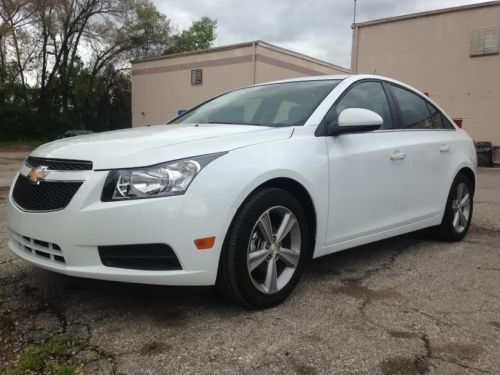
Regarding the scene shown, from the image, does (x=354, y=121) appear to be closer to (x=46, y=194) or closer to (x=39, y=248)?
(x=46, y=194)

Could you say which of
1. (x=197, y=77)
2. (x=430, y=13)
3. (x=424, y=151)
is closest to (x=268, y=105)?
(x=424, y=151)

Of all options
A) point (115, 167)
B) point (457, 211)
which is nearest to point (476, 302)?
point (457, 211)

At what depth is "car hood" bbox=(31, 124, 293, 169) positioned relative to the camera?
2.49 meters

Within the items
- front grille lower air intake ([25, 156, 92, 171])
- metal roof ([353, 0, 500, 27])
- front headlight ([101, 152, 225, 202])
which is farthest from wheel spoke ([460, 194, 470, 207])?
metal roof ([353, 0, 500, 27])

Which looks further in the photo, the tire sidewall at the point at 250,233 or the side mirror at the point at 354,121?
the side mirror at the point at 354,121

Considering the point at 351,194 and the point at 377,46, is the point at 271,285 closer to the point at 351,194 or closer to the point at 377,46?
the point at 351,194

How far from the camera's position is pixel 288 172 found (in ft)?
9.36

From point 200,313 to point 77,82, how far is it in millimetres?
33466

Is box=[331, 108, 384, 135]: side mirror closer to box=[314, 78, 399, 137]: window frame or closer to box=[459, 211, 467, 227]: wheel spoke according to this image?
box=[314, 78, 399, 137]: window frame

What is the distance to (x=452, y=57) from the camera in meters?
15.8

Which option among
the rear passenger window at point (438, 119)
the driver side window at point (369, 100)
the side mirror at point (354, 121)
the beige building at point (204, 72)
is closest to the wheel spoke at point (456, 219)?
the rear passenger window at point (438, 119)

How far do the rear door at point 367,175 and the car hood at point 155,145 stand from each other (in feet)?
1.68

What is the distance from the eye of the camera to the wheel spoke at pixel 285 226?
2.88 meters

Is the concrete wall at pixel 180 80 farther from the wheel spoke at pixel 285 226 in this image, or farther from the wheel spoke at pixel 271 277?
the wheel spoke at pixel 271 277
